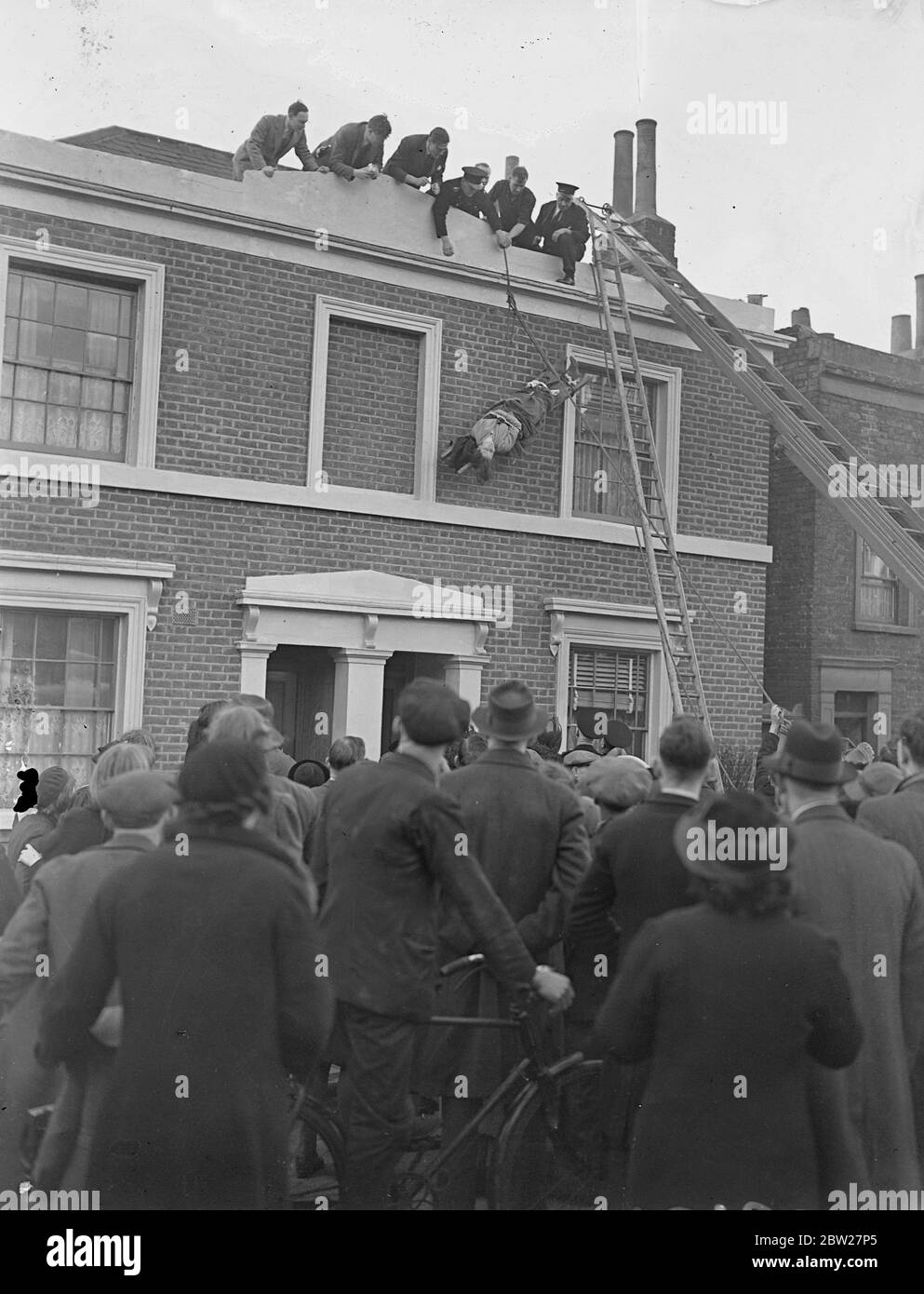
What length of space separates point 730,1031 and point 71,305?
678 centimetres

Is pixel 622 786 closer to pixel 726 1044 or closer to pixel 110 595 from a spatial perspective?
pixel 726 1044

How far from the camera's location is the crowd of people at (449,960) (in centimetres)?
298

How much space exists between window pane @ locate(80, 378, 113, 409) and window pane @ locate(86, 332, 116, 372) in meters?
0.09

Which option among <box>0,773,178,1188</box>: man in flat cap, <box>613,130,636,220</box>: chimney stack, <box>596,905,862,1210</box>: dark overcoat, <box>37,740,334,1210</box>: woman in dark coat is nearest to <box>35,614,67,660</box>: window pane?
<box>0,773,178,1188</box>: man in flat cap

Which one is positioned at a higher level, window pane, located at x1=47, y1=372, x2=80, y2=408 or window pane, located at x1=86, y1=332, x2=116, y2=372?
window pane, located at x1=86, y1=332, x2=116, y2=372

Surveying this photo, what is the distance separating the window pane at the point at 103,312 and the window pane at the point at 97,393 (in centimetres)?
34

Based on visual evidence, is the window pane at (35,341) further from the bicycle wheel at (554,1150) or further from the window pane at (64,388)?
the bicycle wheel at (554,1150)

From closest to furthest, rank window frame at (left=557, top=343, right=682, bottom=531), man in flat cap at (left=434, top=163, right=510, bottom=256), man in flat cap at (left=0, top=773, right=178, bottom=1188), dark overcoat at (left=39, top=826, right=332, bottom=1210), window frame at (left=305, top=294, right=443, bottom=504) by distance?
1. dark overcoat at (left=39, top=826, right=332, bottom=1210)
2. man in flat cap at (left=0, top=773, right=178, bottom=1188)
3. window frame at (left=305, top=294, right=443, bottom=504)
4. man in flat cap at (left=434, top=163, right=510, bottom=256)
5. window frame at (left=557, top=343, right=682, bottom=531)

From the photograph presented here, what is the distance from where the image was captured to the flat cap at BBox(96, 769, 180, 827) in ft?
10.8

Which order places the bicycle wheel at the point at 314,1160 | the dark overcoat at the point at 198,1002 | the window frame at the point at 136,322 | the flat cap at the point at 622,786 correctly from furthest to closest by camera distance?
the window frame at the point at 136,322
the flat cap at the point at 622,786
the bicycle wheel at the point at 314,1160
the dark overcoat at the point at 198,1002

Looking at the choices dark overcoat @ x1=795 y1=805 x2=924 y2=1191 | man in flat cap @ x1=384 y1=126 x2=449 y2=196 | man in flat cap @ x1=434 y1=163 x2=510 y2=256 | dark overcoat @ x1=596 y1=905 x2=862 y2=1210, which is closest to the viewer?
dark overcoat @ x1=596 y1=905 x2=862 y2=1210

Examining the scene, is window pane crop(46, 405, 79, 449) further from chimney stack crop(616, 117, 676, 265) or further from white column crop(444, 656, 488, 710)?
chimney stack crop(616, 117, 676, 265)

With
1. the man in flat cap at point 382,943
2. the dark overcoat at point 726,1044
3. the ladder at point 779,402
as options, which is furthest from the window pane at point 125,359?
the dark overcoat at point 726,1044

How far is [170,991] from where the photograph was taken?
3029mm
